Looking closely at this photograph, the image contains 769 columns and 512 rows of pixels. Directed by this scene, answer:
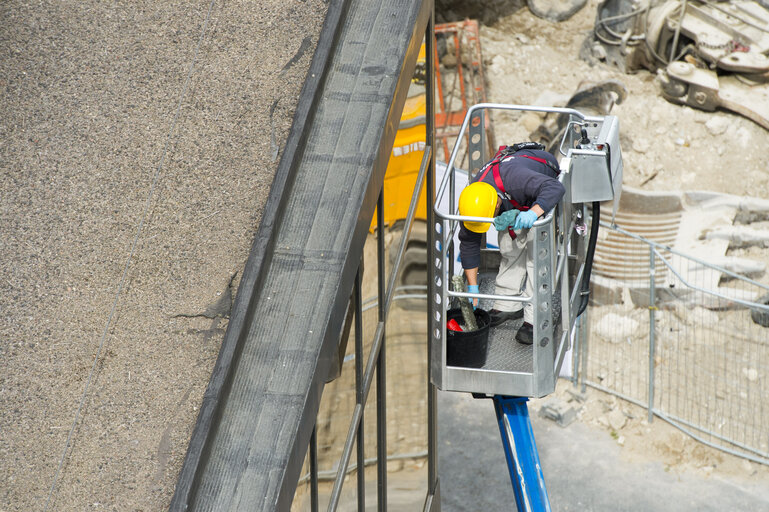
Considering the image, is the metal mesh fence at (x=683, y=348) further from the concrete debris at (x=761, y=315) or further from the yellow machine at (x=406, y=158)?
the yellow machine at (x=406, y=158)

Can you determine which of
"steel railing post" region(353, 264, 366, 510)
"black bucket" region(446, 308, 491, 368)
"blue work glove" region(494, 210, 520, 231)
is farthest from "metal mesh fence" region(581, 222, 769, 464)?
"steel railing post" region(353, 264, 366, 510)

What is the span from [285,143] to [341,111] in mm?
358

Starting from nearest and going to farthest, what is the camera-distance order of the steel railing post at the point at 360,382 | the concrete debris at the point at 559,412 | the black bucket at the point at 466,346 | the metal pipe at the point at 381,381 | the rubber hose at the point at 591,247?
the steel railing post at the point at 360,382 → the metal pipe at the point at 381,381 → the black bucket at the point at 466,346 → the rubber hose at the point at 591,247 → the concrete debris at the point at 559,412

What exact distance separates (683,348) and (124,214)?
33.0 feet

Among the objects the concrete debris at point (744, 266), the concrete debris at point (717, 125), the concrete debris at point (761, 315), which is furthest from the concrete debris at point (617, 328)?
the concrete debris at point (717, 125)

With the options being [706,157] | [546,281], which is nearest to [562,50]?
[706,157]

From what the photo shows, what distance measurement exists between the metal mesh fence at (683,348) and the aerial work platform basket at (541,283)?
5.00 m

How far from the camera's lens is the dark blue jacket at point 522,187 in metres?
5.57

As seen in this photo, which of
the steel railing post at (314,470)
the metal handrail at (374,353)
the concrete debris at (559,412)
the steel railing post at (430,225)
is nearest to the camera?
the steel railing post at (314,470)

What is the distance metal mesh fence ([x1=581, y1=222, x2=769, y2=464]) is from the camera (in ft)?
38.0

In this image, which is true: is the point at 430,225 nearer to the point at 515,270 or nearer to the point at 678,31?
the point at 515,270

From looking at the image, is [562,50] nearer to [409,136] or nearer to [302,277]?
[409,136]

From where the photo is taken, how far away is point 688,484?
1116cm

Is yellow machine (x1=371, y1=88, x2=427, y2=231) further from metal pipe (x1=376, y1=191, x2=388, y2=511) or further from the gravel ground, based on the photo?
the gravel ground
